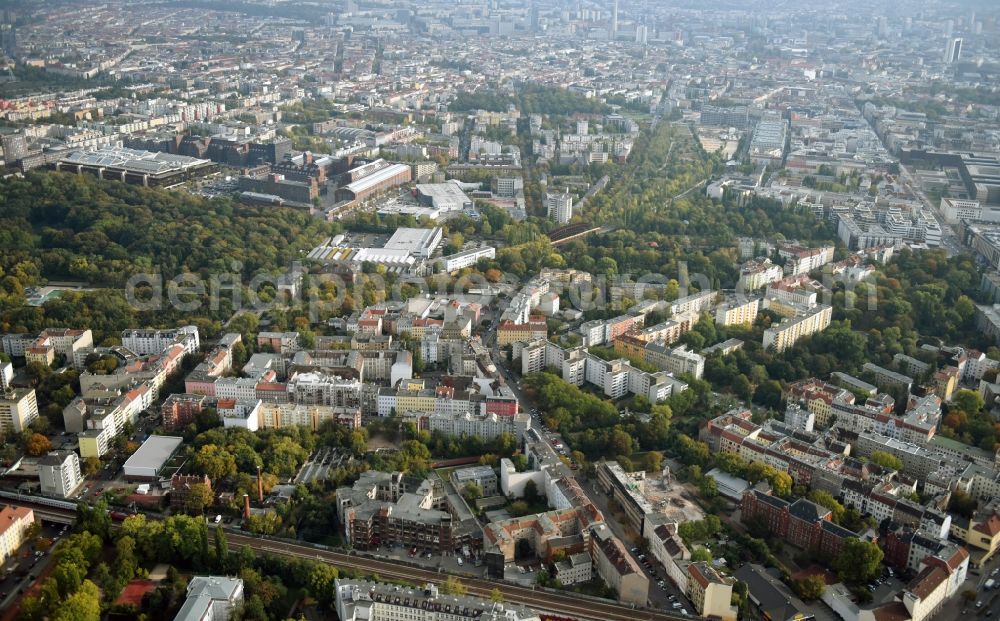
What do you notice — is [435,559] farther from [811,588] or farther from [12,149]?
[12,149]

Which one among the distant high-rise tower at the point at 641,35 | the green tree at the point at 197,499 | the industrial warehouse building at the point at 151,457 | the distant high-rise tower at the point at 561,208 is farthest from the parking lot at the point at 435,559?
the distant high-rise tower at the point at 641,35

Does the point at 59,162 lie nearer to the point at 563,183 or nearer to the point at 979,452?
the point at 563,183

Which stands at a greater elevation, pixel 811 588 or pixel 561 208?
pixel 561 208

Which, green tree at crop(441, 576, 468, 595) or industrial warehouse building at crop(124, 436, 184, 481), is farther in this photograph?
industrial warehouse building at crop(124, 436, 184, 481)

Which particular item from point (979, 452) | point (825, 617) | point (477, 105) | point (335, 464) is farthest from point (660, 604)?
point (477, 105)

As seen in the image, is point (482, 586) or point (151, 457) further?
point (151, 457)

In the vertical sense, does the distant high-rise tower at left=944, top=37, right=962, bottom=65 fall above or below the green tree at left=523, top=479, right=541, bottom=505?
above

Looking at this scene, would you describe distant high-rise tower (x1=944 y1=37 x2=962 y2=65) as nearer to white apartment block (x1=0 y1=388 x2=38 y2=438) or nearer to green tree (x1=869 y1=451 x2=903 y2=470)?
green tree (x1=869 y1=451 x2=903 y2=470)

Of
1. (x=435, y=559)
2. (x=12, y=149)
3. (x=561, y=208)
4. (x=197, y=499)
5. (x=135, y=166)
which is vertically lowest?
(x=435, y=559)

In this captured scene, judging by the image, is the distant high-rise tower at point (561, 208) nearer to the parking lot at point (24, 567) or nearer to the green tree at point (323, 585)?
the green tree at point (323, 585)

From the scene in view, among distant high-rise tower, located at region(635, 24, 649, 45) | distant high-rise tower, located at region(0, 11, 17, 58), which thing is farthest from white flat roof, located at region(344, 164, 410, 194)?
distant high-rise tower, located at region(635, 24, 649, 45)

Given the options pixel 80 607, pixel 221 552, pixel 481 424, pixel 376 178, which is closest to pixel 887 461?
pixel 481 424
